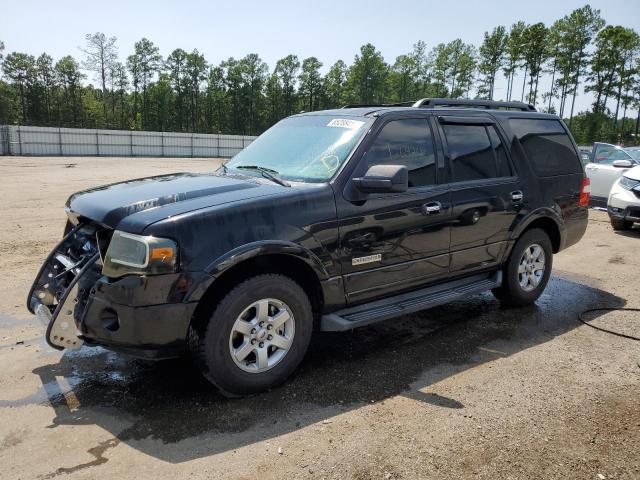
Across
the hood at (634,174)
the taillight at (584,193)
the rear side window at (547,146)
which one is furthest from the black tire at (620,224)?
the rear side window at (547,146)

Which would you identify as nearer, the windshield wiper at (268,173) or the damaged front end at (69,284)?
the damaged front end at (69,284)

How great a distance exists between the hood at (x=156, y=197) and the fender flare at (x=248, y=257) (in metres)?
0.36

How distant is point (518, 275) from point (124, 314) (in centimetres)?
401

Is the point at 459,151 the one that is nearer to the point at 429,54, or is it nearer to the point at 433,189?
the point at 433,189

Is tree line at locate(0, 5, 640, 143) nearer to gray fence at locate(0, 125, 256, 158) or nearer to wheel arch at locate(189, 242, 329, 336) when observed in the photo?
gray fence at locate(0, 125, 256, 158)

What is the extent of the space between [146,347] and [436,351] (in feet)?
7.92

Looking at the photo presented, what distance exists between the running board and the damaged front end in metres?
1.63

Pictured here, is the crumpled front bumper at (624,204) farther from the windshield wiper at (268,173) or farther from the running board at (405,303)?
the windshield wiper at (268,173)

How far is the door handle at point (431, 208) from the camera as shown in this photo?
437 centimetres

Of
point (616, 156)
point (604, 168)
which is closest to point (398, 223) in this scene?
point (604, 168)

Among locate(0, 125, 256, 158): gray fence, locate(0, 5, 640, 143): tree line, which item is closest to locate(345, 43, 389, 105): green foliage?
locate(0, 5, 640, 143): tree line

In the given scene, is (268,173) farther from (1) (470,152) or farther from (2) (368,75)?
(2) (368,75)

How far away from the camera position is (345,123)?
439 centimetres

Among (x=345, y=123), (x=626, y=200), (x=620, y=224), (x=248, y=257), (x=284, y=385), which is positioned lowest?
(x=284, y=385)
